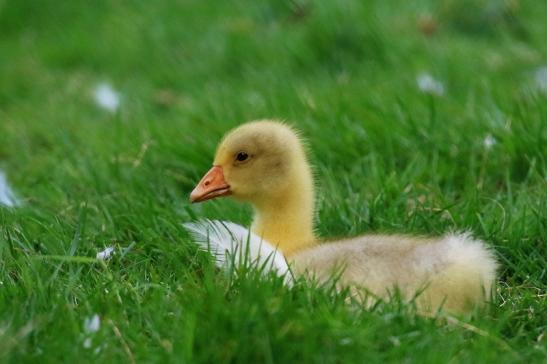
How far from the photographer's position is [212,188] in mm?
4160

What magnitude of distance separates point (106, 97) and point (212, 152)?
2.10 metres

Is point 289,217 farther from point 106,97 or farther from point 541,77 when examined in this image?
point 106,97

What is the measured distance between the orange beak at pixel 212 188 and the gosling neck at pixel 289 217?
14cm

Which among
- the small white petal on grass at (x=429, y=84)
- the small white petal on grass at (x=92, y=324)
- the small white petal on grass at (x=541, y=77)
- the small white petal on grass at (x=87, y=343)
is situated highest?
the small white petal on grass at (x=92, y=324)

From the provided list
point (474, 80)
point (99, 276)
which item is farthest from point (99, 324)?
point (474, 80)

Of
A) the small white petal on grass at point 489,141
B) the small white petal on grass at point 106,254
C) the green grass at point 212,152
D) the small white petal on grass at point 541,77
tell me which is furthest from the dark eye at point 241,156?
the small white petal on grass at point 541,77

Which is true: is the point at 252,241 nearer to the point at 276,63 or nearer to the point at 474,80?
the point at 474,80

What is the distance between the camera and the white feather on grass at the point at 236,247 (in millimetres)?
3457

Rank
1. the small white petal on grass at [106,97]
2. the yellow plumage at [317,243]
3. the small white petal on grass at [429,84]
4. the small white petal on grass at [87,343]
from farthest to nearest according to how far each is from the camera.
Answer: the small white petal on grass at [106,97]
the small white petal on grass at [429,84]
the yellow plumage at [317,243]
the small white petal on grass at [87,343]

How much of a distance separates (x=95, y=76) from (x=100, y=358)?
15.7ft

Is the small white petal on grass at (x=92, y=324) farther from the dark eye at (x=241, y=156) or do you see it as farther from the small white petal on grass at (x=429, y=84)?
the small white petal on grass at (x=429, y=84)

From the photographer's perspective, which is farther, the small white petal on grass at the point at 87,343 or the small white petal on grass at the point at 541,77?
the small white petal on grass at the point at 541,77

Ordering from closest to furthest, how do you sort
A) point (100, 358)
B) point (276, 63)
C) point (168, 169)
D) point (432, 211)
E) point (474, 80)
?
point (100, 358), point (432, 211), point (168, 169), point (474, 80), point (276, 63)

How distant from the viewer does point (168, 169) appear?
5.18 metres
